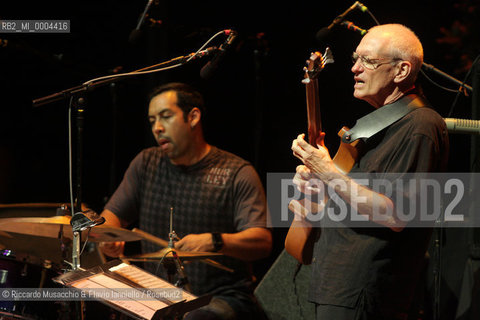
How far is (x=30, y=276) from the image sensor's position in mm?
2791

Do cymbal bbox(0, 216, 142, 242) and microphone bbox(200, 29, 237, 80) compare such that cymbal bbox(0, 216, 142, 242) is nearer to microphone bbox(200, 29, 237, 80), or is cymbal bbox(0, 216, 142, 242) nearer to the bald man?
microphone bbox(200, 29, 237, 80)

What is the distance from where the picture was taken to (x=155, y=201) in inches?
139

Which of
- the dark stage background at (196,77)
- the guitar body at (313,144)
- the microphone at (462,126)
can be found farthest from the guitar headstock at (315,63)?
the dark stage background at (196,77)

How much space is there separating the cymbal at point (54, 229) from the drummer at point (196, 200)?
1.72ft

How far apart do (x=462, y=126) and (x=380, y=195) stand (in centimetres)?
78

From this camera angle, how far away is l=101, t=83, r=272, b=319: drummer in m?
3.25

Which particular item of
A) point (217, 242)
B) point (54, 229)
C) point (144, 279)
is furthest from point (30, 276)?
point (217, 242)

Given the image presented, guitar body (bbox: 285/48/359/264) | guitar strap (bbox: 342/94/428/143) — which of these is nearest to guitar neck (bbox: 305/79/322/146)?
guitar body (bbox: 285/48/359/264)

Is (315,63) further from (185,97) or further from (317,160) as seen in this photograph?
(185,97)

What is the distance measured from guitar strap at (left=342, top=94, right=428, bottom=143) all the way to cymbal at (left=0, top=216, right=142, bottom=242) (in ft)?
3.82

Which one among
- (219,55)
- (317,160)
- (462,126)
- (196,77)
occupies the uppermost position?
(196,77)

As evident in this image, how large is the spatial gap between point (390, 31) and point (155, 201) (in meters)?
1.86

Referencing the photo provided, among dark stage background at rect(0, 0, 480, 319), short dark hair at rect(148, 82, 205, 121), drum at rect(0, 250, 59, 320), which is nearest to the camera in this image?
drum at rect(0, 250, 59, 320)

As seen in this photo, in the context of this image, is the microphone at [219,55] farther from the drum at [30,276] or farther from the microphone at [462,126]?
the drum at [30,276]
